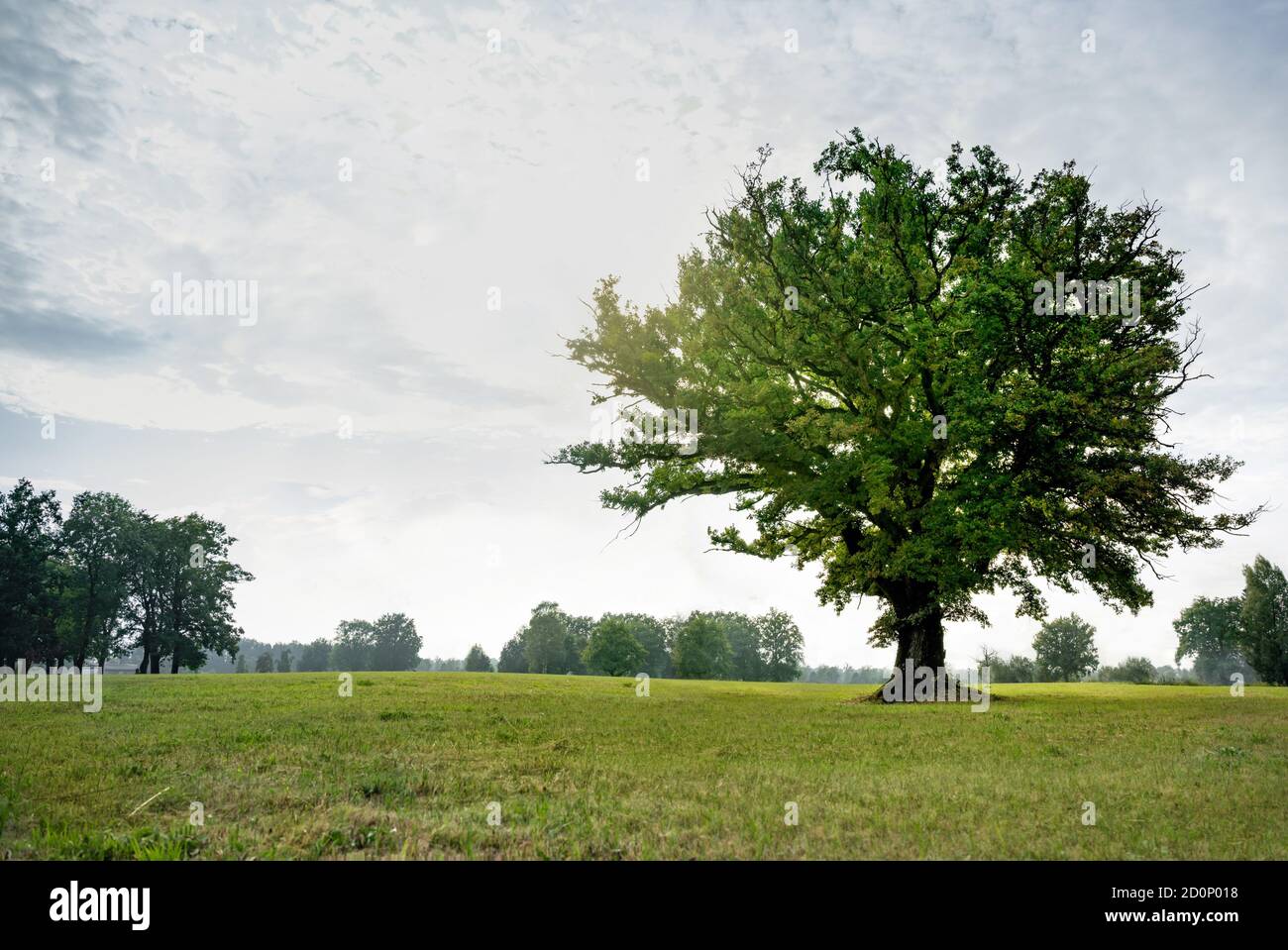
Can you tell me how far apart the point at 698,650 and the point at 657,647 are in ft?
135

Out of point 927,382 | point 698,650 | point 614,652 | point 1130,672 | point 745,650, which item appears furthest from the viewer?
point 745,650

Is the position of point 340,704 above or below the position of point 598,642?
above

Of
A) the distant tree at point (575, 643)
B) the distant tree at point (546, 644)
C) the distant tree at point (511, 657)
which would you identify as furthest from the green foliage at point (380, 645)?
the distant tree at point (546, 644)

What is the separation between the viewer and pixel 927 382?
26.6 m

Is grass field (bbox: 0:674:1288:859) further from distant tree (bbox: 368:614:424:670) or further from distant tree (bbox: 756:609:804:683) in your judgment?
distant tree (bbox: 368:614:424:670)

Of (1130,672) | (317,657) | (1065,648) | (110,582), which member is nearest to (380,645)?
(317,657)

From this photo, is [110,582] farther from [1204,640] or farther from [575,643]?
[1204,640]

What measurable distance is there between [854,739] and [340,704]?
1376 cm

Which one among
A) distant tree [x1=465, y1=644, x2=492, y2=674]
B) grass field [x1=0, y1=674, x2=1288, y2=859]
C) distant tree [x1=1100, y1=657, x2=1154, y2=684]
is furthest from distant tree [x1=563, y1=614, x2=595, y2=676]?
grass field [x1=0, y1=674, x2=1288, y2=859]

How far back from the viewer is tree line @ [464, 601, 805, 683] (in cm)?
8588
